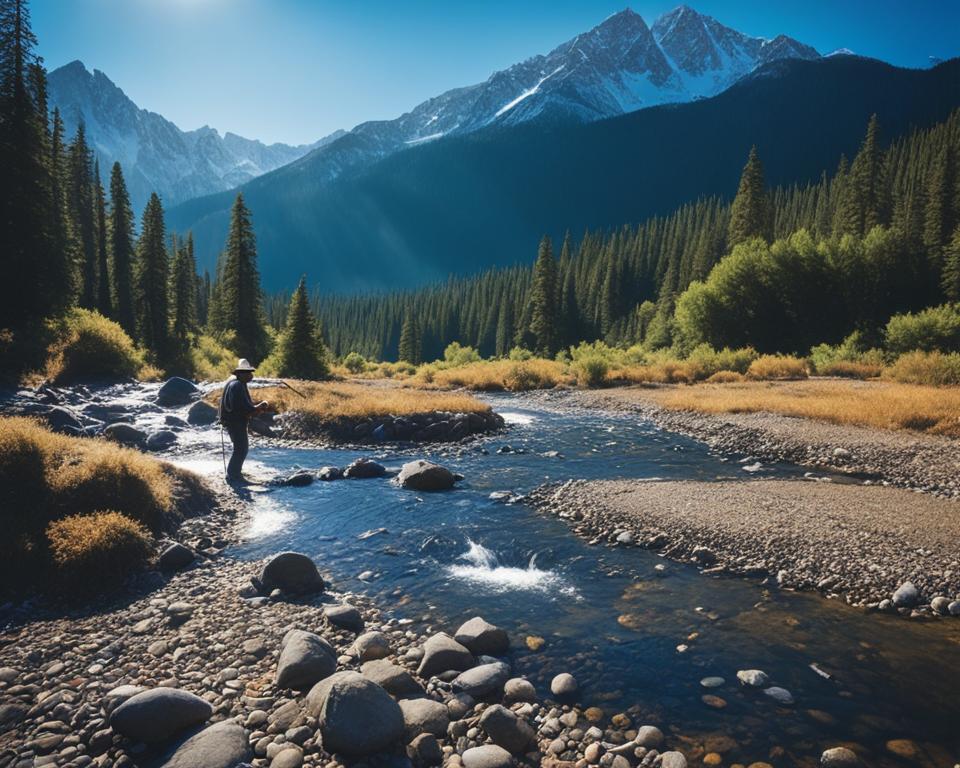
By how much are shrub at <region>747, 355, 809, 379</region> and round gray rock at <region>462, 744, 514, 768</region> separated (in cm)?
3883

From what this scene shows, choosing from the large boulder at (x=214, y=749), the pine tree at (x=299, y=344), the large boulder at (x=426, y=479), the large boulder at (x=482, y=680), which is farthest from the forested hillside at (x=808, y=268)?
the large boulder at (x=214, y=749)

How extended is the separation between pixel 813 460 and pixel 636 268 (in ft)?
325

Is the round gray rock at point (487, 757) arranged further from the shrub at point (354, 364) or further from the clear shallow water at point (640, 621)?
the shrub at point (354, 364)

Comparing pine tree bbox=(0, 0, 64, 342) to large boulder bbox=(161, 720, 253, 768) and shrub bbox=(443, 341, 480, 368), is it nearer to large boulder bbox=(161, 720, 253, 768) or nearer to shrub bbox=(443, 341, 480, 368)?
large boulder bbox=(161, 720, 253, 768)

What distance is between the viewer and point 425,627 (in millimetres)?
6730

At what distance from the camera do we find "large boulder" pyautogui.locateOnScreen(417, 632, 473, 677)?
18.7 ft

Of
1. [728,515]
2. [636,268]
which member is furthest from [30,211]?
[636,268]

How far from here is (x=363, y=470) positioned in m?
14.9

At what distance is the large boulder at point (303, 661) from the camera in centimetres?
525

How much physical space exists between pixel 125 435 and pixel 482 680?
15618mm

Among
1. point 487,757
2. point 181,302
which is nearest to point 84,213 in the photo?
point 181,302

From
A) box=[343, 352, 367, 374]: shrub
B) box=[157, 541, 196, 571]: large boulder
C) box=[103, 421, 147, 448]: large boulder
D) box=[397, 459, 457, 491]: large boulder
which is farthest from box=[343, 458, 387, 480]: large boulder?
box=[343, 352, 367, 374]: shrub

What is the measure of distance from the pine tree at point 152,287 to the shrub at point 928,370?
5402 cm

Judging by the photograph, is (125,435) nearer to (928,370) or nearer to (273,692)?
(273,692)
